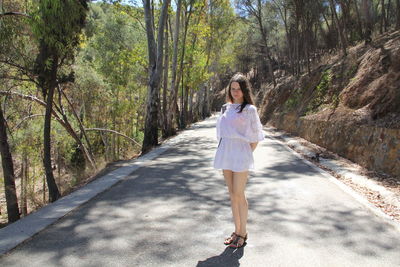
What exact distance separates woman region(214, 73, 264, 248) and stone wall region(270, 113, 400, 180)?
468 cm

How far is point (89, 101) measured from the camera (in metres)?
23.3

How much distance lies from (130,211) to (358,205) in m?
3.55

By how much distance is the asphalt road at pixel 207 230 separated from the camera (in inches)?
151

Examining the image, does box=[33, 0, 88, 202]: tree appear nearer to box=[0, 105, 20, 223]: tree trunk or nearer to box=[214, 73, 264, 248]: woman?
box=[0, 105, 20, 223]: tree trunk

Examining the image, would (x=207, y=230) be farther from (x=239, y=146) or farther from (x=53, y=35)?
(x=53, y=35)

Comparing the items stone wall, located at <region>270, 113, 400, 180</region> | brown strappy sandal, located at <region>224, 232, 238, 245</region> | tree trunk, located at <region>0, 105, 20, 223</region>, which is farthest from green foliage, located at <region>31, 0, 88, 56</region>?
stone wall, located at <region>270, 113, 400, 180</region>

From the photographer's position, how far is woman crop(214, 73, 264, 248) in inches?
164

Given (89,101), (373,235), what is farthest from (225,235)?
(89,101)

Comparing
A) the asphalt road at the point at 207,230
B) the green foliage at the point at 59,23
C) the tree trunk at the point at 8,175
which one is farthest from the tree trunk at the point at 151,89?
the asphalt road at the point at 207,230

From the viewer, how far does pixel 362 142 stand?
9.60 m

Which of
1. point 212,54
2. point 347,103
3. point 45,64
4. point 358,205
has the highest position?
point 212,54

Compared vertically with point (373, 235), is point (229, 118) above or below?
above

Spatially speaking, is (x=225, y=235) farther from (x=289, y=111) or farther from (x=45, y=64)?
(x=289, y=111)

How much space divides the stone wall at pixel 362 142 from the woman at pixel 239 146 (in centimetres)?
468
